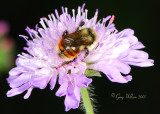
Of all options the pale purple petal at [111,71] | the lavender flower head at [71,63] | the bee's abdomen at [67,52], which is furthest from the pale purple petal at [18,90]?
the pale purple petal at [111,71]

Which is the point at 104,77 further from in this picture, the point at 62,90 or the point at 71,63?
the point at 62,90

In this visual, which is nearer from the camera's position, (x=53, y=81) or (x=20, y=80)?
(x=53, y=81)

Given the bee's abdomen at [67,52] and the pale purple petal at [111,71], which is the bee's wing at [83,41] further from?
the pale purple petal at [111,71]

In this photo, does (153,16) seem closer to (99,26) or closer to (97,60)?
(99,26)

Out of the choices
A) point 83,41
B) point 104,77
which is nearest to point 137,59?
point 83,41

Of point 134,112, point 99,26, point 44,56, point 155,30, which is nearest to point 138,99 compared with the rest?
point 134,112

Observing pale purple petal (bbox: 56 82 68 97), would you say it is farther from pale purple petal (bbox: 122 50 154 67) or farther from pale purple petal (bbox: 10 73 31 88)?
pale purple petal (bbox: 122 50 154 67)
